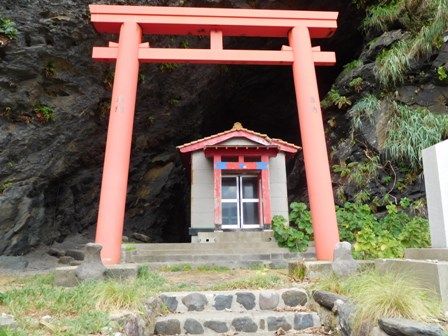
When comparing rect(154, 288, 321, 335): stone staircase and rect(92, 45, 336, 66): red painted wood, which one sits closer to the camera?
rect(154, 288, 321, 335): stone staircase

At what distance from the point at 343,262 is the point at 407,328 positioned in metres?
2.03

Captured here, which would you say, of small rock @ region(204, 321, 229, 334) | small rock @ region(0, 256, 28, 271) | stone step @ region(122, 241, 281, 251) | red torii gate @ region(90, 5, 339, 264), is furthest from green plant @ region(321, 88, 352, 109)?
small rock @ region(0, 256, 28, 271)

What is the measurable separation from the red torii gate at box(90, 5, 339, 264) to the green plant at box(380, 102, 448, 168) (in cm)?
346

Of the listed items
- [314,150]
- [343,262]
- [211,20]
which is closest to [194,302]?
[343,262]

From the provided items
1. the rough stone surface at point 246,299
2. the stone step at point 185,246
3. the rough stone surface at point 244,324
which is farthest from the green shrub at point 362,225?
the rough stone surface at point 244,324

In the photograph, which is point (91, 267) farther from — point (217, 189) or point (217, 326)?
point (217, 189)

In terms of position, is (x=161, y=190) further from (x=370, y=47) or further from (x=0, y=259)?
(x=370, y=47)

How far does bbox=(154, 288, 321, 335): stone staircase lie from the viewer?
12.9 feet

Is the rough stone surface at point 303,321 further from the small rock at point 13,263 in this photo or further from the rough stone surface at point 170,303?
the small rock at point 13,263

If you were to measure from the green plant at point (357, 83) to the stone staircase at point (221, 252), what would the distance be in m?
4.98

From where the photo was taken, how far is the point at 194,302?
4250mm

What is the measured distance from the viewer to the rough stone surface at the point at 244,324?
3.94 metres

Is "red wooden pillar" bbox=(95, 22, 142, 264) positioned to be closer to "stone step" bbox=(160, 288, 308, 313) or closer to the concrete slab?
"stone step" bbox=(160, 288, 308, 313)

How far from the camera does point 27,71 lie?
329 inches
